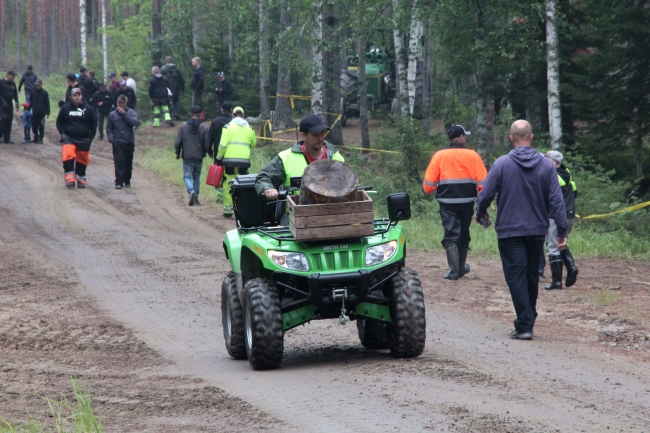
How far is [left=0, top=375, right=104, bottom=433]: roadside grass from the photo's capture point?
5.27 m

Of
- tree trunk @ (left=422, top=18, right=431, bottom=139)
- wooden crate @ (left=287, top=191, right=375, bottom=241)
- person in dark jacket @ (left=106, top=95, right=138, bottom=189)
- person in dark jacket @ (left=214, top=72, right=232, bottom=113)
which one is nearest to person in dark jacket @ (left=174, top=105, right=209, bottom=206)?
person in dark jacket @ (left=106, top=95, right=138, bottom=189)

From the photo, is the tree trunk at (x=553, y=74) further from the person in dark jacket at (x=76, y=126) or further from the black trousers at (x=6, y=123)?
the black trousers at (x=6, y=123)

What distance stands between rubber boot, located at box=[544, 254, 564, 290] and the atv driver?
4500 mm

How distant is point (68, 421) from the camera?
5730 mm

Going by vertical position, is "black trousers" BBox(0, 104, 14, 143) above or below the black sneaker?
above

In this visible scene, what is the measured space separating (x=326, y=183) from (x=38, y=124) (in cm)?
2333

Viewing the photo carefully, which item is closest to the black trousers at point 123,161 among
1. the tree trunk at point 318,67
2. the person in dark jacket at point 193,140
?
the person in dark jacket at point 193,140

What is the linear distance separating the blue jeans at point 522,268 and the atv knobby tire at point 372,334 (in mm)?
1317

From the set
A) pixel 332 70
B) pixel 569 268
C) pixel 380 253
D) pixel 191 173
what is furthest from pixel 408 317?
pixel 332 70

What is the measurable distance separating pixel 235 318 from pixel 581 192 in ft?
34.3

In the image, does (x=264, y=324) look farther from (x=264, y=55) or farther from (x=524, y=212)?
(x=264, y=55)

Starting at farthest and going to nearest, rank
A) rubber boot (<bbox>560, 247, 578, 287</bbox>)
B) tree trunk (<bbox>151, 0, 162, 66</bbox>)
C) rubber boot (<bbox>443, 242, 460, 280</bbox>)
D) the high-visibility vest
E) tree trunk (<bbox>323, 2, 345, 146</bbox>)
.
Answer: tree trunk (<bbox>151, 0, 162, 66</bbox>), tree trunk (<bbox>323, 2, 345, 146</bbox>), rubber boot (<bbox>443, 242, 460, 280</bbox>), rubber boot (<bbox>560, 247, 578, 287</bbox>), the high-visibility vest

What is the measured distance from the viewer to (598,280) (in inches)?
474

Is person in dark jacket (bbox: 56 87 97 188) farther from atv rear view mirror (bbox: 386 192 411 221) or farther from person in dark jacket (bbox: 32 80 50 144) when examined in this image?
atv rear view mirror (bbox: 386 192 411 221)
